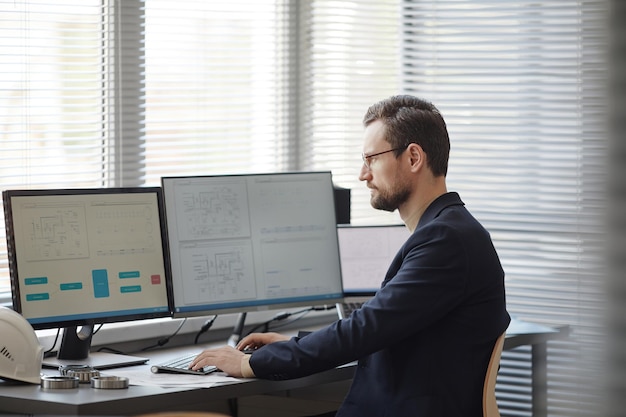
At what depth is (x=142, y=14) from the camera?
289cm

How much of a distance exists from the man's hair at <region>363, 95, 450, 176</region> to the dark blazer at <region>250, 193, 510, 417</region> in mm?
173

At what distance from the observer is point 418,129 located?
6.90 feet

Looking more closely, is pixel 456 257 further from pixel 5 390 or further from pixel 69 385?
pixel 5 390

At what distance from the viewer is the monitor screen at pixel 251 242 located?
7.89 feet

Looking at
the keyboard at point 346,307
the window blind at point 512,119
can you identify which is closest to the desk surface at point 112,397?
the keyboard at point 346,307

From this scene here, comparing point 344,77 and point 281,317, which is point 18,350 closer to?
point 281,317

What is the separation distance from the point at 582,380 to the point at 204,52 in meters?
2.96

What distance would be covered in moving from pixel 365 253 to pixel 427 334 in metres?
0.85

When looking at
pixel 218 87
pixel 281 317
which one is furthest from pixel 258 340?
pixel 218 87

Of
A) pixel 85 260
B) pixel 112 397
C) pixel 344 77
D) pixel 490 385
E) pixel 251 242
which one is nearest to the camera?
pixel 112 397

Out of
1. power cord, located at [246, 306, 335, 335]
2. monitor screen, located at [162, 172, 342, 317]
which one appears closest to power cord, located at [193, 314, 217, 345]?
power cord, located at [246, 306, 335, 335]

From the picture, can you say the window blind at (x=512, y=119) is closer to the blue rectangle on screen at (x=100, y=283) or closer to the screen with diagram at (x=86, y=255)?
the screen with diagram at (x=86, y=255)

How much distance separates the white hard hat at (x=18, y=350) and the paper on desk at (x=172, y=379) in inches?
8.5

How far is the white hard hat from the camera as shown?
186cm
